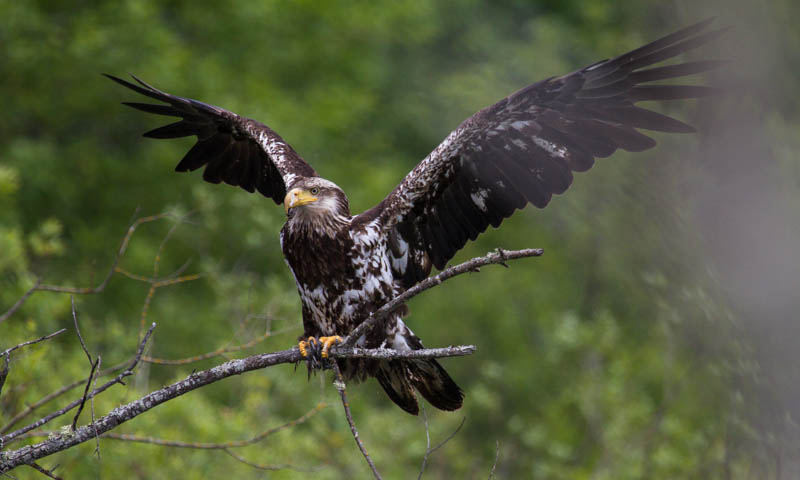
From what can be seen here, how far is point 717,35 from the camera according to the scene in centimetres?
292

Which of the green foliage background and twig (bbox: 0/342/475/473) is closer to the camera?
twig (bbox: 0/342/475/473)

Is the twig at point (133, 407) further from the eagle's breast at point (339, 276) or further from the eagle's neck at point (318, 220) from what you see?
the eagle's neck at point (318, 220)

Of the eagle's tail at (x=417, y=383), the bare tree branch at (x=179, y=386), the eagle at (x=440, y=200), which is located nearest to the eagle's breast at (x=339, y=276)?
the eagle at (x=440, y=200)

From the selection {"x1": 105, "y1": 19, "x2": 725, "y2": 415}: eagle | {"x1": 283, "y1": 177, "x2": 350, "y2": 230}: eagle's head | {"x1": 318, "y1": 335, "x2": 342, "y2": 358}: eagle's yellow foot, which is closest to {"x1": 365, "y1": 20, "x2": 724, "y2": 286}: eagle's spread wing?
{"x1": 105, "y1": 19, "x2": 725, "y2": 415}: eagle

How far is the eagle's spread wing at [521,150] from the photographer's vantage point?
4445 millimetres

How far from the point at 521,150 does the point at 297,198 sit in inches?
46.4

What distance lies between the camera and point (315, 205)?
16.3ft

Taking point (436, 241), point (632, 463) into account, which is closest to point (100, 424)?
point (436, 241)

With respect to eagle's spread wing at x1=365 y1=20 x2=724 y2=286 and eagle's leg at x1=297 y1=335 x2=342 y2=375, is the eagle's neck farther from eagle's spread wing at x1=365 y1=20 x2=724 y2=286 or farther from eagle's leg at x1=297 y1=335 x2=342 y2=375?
eagle's leg at x1=297 y1=335 x2=342 y2=375

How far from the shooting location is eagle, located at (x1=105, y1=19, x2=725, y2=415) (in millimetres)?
4566

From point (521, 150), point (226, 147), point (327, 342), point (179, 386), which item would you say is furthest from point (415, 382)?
point (226, 147)

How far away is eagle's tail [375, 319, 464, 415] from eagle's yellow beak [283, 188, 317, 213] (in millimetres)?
821

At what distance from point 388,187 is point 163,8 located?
15.7ft

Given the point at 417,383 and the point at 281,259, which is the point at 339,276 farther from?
the point at 281,259
